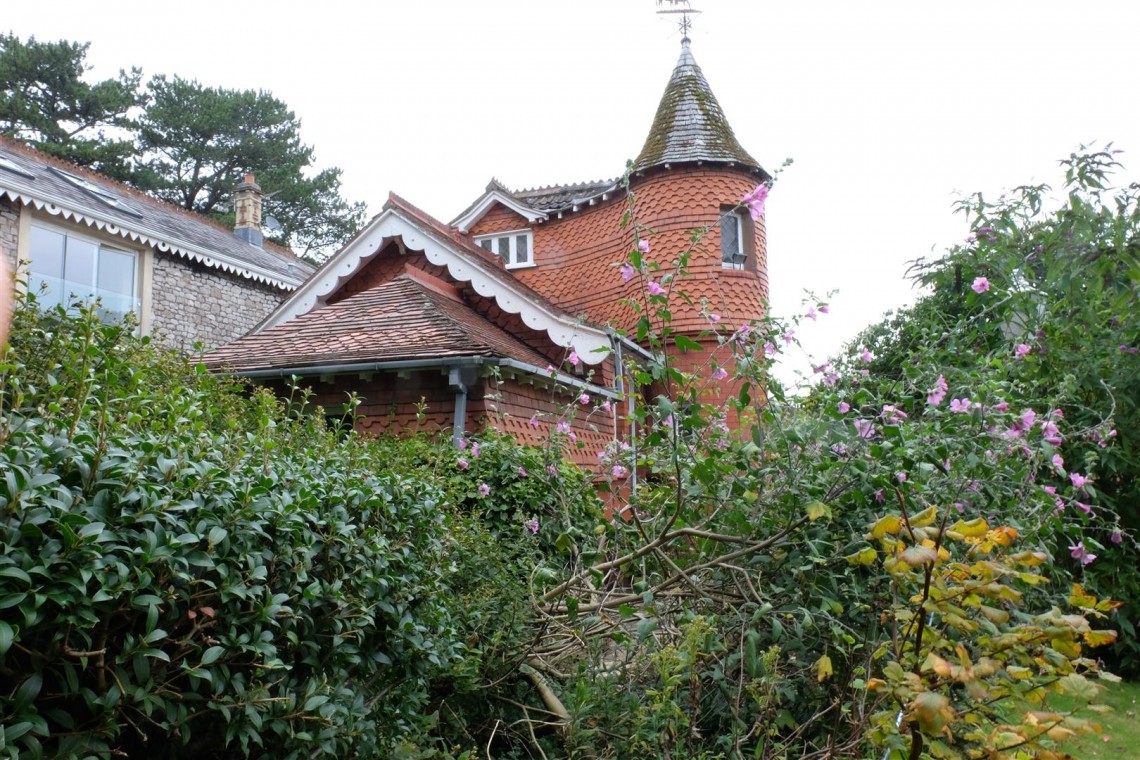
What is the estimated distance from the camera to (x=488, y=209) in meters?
18.1

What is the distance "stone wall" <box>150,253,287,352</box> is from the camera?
19.3m

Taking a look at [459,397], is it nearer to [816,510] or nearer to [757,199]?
[757,199]

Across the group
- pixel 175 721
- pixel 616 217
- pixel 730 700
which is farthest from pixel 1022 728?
pixel 616 217

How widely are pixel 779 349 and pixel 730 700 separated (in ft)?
6.44

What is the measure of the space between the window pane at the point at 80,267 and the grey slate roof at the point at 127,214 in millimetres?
499

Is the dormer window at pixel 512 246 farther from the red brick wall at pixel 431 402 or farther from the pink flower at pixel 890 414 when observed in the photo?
the pink flower at pixel 890 414

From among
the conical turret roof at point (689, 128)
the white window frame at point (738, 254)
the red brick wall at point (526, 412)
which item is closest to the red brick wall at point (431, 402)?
the red brick wall at point (526, 412)

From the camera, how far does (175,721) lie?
2.56 m

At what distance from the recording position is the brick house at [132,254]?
1644 centimetres

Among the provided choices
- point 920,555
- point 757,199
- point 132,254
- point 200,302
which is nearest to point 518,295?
point 757,199

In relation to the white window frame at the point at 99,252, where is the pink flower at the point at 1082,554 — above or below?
below

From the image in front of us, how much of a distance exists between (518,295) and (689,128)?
17.9 ft

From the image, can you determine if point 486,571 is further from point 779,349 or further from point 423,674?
point 779,349

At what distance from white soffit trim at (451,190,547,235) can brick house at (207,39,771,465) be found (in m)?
0.03
